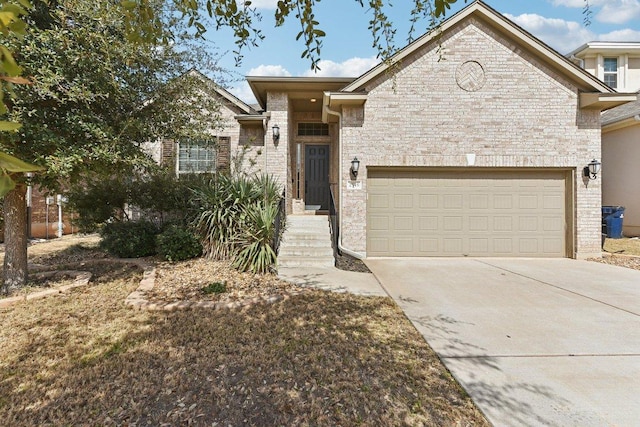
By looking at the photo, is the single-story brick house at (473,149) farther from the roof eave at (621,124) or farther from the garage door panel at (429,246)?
the roof eave at (621,124)

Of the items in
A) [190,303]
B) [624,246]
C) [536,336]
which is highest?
[624,246]

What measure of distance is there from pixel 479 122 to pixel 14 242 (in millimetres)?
9968

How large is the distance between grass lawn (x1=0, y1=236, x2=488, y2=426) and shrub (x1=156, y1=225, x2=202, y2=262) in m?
2.67

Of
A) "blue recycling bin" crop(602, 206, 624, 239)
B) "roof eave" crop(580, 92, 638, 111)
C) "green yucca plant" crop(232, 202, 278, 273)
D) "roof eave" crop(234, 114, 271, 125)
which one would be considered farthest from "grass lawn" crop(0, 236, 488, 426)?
"blue recycling bin" crop(602, 206, 624, 239)

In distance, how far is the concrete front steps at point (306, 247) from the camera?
277 inches

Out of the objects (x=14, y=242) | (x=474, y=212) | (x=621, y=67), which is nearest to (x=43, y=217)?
(x=14, y=242)

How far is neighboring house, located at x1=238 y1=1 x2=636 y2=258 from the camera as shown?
27.7 feet

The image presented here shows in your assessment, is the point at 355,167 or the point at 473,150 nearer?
the point at 355,167

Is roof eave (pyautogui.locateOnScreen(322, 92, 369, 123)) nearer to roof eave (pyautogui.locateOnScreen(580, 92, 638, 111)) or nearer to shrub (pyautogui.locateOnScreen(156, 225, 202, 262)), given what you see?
shrub (pyautogui.locateOnScreen(156, 225, 202, 262))

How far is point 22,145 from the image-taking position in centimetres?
440

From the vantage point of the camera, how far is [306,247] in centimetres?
740

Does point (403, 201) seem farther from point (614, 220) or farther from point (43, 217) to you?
point (43, 217)

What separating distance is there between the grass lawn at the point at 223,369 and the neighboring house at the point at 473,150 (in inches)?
178

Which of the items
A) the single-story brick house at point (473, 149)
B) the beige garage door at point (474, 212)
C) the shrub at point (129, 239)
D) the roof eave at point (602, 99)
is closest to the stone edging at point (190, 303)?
the shrub at point (129, 239)
